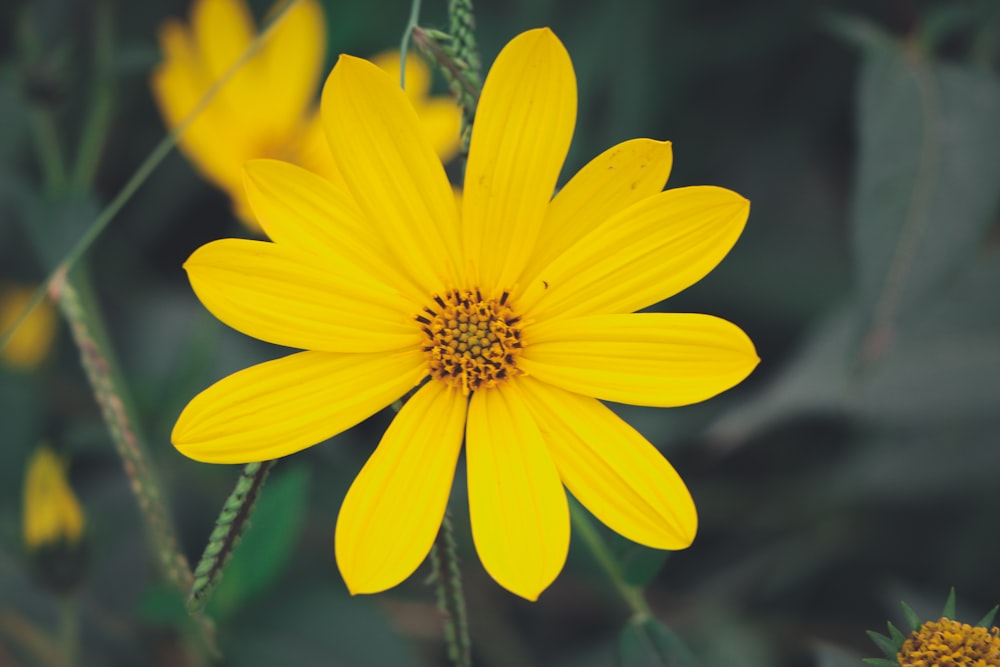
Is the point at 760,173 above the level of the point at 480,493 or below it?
above

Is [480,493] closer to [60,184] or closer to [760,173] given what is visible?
[60,184]

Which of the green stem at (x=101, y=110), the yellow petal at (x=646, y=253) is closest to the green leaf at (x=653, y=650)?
the yellow petal at (x=646, y=253)

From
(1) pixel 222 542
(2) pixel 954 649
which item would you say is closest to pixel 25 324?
(1) pixel 222 542

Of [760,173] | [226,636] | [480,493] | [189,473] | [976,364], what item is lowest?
[226,636]

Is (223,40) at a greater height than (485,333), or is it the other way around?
(223,40)

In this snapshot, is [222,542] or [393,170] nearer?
[222,542]

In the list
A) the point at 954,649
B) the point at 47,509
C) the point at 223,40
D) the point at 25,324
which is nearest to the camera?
the point at 954,649

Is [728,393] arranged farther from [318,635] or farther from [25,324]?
[25,324]

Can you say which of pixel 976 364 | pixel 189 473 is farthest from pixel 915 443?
pixel 189 473

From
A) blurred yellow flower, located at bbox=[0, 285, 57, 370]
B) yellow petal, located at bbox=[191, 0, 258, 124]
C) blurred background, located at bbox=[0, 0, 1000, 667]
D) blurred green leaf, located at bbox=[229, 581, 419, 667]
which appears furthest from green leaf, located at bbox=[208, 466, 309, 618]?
blurred yellow flower, located at bbox=[0, 285, 57, 370]
